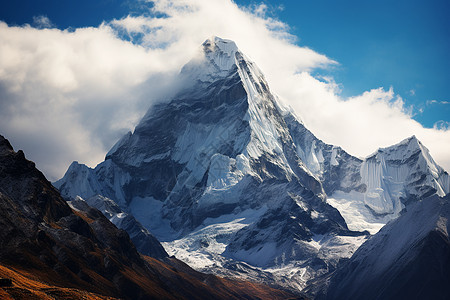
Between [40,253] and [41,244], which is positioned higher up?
[41,244]

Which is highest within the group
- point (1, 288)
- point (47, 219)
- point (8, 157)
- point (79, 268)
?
point (8, 157)

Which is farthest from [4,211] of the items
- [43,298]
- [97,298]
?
[43,298]

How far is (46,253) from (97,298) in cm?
3085

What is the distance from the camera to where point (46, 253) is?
166125 millimetres

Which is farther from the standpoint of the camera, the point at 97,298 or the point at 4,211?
the point at 4,211

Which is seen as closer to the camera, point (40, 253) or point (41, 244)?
point (40, 253)

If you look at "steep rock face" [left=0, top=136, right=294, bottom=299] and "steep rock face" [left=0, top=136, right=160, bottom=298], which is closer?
"steep rock face" [left=0, top=136, right=294, bottom=299]

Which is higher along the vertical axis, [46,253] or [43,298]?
[46,253]

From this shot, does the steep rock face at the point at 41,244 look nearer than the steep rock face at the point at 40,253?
No

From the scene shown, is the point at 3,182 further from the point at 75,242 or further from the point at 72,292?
the point at 72,292

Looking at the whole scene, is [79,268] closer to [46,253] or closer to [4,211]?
[46,253]

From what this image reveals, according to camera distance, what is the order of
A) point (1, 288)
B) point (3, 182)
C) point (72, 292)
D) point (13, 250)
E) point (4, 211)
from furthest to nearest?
point (3, 182) < point (4, 211) < point (13, 250) < point (72, 292) < point (1, 288)

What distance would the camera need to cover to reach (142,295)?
19900cm

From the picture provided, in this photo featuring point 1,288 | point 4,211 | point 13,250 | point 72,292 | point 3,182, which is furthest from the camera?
point 3,182
